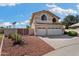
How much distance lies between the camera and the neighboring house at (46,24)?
6.80m

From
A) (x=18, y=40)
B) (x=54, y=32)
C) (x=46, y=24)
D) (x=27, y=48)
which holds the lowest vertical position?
(x=27, y=48)

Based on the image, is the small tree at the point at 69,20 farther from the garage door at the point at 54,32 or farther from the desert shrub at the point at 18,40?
the desert shrub at the point at 18,40

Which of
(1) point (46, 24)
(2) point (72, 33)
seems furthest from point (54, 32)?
(2) point (72, 33)

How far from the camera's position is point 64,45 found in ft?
22.2

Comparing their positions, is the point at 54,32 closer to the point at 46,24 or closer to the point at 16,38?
the point at 46,24

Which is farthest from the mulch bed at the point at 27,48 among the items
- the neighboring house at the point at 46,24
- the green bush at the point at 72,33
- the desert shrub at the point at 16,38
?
the green bush at the point at 72,33

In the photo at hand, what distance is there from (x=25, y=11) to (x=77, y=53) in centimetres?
105

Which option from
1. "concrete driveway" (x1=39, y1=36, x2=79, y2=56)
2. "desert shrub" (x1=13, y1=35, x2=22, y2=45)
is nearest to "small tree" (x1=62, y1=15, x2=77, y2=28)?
"concrete driveway" (x1=39, y1=36, x2=79, y2=56)

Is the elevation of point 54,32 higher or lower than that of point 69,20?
lower

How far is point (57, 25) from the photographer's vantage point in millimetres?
6875

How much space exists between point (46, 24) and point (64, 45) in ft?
1.46

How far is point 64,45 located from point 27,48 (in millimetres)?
587

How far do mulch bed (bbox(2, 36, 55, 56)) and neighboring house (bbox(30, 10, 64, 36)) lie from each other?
18 cm

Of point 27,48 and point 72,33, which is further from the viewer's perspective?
point 72,33
